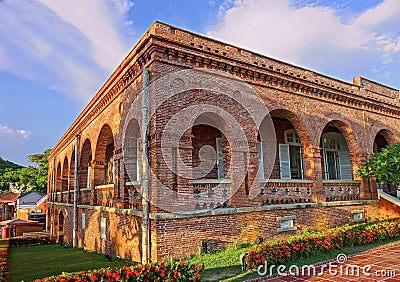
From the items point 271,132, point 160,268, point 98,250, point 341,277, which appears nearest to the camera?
point 160,268

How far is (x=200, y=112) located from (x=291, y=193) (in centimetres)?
426

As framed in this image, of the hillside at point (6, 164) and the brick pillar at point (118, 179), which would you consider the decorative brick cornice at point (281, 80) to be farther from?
the hillside at point (6, 164)

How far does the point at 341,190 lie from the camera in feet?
39.0

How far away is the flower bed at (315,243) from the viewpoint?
6641 millimetres

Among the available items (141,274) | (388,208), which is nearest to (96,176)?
(141,274)

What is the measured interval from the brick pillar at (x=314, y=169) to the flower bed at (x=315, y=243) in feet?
6.10

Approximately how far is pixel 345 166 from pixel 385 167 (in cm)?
307

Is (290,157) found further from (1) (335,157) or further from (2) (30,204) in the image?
(2) (30,204)

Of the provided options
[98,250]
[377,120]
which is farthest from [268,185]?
[377,120]

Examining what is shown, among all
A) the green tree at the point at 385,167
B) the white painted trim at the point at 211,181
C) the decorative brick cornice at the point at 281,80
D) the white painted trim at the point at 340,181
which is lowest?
the white painted trim at the point at 340,181

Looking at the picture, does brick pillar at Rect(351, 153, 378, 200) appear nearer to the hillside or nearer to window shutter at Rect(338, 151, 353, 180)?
window shutter at Rect(338, 151, 353, 180)

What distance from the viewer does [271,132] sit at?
12.7 meters

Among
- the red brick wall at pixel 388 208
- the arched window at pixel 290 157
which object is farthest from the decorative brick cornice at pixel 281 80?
the red brick wall at pixel 388 208

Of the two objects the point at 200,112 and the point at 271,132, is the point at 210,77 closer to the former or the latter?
the point at 200,112
